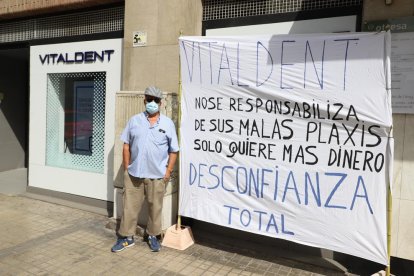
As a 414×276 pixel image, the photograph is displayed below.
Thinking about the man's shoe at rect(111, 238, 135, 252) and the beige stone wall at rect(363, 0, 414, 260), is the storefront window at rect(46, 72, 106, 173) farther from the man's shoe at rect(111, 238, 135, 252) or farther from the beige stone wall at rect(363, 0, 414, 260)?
the beige stone wall at rect(363, 0, 414, 260)

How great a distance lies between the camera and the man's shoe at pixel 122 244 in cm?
424

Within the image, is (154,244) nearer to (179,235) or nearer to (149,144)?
(179,235)

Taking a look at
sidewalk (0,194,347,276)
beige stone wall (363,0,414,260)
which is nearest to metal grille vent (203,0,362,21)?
beige stone wall (363,0,414,260)

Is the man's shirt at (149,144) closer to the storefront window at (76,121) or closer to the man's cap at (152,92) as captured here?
the man's cap at (152,92)

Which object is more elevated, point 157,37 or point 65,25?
point 65,25

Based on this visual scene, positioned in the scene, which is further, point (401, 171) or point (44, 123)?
point (44, 123)

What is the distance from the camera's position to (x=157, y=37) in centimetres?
507

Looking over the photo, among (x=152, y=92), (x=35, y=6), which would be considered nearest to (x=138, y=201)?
(x=152, y=92)

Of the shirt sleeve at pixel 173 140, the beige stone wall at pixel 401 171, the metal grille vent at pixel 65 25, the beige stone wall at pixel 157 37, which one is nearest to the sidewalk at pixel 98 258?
the beige stone wall at pixel 401 171

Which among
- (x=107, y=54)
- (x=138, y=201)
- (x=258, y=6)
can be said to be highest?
(x=258, y=6)

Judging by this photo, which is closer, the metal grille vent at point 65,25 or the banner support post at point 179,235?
the banner support post at point 179,235

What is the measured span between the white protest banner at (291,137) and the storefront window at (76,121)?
214 cm

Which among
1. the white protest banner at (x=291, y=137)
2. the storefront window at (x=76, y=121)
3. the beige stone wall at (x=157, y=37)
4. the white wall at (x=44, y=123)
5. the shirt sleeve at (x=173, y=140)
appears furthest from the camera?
the storefront window at (x=76, y=121)

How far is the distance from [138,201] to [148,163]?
0.50 metres
